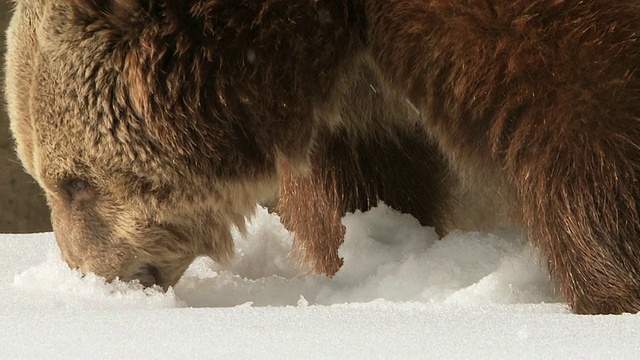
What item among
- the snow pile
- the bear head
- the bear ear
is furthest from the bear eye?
the bear ear

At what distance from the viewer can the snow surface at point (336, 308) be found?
6.88ft

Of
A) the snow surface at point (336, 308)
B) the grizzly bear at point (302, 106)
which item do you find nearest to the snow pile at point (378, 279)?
the snow surface at point (336, 308)

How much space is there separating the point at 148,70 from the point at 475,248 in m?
1.25

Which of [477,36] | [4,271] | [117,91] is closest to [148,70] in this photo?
[117,91]

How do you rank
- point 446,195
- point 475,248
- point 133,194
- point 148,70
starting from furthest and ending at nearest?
point 446,195 → point 475,248 → point 133,194 → point 148,70

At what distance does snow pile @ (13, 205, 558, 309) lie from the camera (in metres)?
3.35

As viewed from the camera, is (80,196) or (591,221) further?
(80,196)

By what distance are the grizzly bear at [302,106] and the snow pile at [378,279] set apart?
0.17m

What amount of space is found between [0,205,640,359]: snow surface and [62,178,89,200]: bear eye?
10.3 inches

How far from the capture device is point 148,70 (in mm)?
3121

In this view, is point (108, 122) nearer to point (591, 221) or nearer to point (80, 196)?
point (80, 196)

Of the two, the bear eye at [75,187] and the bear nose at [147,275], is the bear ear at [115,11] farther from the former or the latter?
the bear nose at [147,275]

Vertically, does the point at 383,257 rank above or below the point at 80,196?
below

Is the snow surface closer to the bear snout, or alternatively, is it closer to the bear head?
the bear snout
